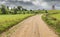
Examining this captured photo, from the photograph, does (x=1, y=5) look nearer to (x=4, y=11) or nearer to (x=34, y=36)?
(x=4, y=11)

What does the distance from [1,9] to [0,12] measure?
3039 millimetres

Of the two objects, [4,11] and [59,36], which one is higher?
[59,36]

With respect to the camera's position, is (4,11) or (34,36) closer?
(34,36)

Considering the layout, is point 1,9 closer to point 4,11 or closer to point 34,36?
point 4,11

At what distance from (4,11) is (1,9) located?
282cm

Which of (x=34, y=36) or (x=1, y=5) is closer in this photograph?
(x=34, y=36)

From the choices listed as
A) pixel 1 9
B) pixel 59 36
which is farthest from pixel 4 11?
pixel 59 36

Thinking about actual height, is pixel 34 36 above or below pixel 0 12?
above

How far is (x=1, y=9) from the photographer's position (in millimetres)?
137500

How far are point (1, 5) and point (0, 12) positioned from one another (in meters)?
9.28

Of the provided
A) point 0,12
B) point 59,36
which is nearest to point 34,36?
point 59,36

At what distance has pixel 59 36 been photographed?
20.8 m

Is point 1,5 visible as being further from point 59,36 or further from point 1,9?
point 59,36

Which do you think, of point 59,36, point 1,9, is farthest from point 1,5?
point 59,36
